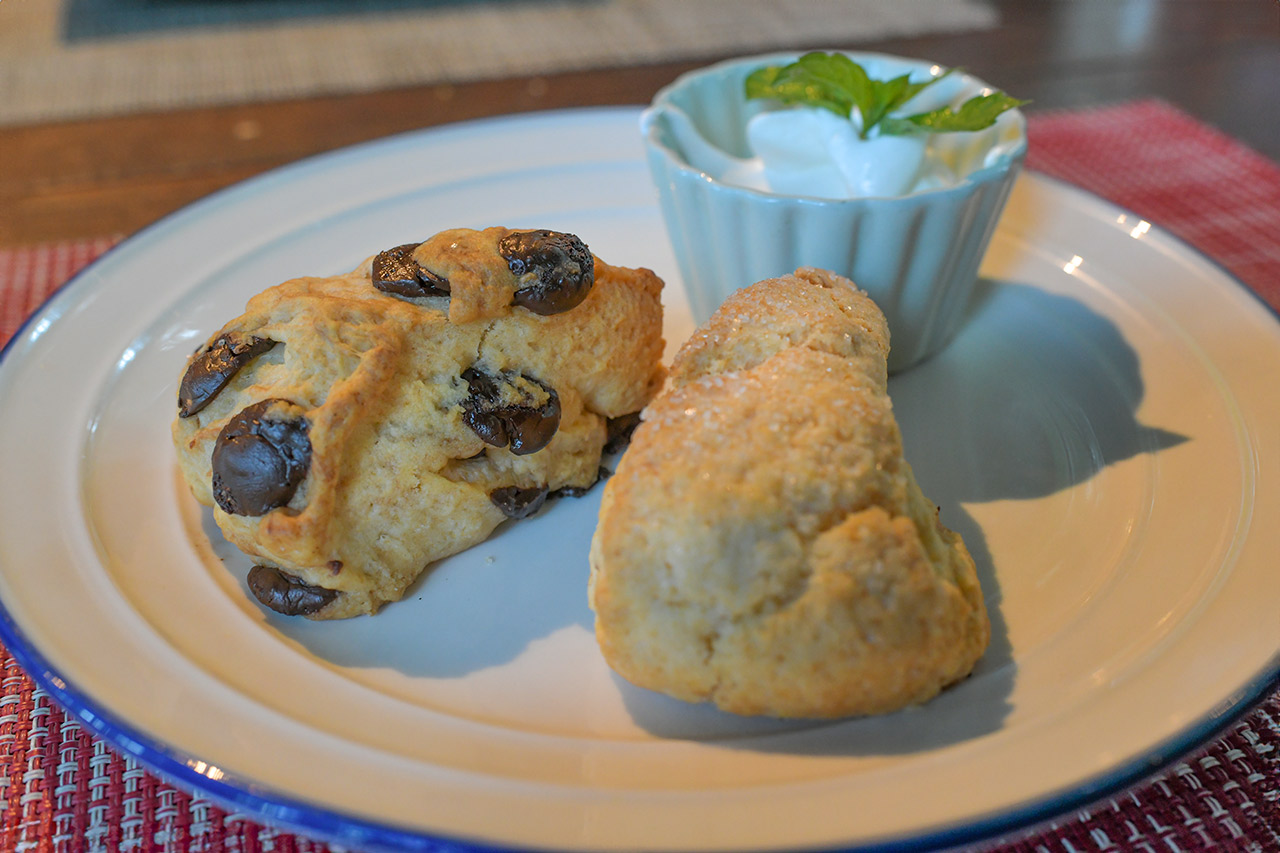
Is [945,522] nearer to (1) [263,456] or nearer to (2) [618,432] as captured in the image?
(2) [618,432]

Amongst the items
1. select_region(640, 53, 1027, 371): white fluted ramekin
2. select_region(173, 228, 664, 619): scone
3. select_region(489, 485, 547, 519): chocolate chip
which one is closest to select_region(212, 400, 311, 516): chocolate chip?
select_region(173, 228, 664, 619): scone

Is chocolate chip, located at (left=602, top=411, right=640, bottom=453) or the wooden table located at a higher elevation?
chocolate chip, located at (left=602, top=411, right=640, bottom=453)

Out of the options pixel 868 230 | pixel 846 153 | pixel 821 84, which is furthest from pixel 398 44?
pixel 868 230

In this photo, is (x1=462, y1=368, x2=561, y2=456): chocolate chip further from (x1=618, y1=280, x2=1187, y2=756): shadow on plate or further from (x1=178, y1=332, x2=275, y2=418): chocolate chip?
(x1=618, y1=280, x2=1187, y2=756): shadow on plate

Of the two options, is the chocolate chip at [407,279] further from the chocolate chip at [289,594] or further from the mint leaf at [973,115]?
the mint leaf at [973,115]

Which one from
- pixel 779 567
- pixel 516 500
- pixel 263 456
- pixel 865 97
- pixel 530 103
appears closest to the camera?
pixel 779 567

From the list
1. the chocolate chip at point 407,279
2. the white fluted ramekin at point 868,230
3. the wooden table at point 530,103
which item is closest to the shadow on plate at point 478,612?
the chocolate chip at point 407,279

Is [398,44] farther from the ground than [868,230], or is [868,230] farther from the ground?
[868,230]

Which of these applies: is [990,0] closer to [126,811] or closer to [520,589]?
[520,589]
